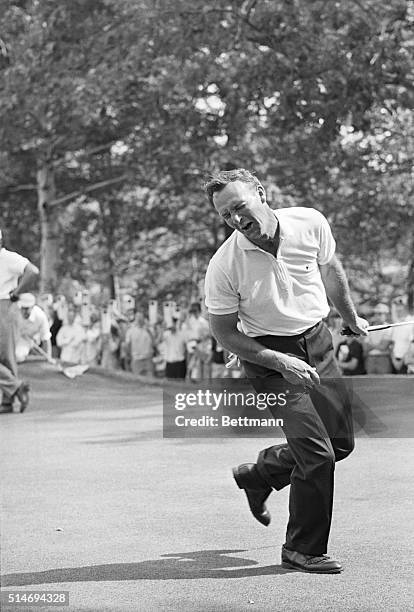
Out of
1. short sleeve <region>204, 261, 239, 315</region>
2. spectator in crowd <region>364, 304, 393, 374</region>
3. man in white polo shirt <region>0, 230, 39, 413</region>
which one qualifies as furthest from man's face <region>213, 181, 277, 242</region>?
spectator in crowd <region>364, 304, 393, 374</region>

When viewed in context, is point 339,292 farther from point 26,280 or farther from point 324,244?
point 26,280

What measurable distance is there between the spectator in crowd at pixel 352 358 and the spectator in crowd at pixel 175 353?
319 centimetres

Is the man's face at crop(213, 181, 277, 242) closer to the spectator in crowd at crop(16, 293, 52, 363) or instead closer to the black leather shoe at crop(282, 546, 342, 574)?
the black leather shoe at crop(282, 546, 342, 574)

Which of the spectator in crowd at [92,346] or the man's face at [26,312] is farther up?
the man's face at [26,312]

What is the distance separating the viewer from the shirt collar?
218 inches

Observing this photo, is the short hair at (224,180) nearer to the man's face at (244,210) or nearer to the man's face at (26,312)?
the man's face at (244,210)

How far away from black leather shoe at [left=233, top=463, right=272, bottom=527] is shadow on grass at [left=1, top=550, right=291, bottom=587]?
0.37 meters

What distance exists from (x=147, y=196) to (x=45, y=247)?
9.74ft

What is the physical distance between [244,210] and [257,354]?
2.08 ft

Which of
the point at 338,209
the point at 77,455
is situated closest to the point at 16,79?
the point at 338,209

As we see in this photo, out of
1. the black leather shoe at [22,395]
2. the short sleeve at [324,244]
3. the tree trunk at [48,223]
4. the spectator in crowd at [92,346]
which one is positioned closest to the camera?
the short sleeve at [324,244]

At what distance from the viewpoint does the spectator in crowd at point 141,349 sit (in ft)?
69.3

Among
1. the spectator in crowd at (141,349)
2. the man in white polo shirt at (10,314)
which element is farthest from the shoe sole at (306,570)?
the spectator in crowd at (141,349)

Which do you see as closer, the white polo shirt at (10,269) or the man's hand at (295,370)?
the man's hand at (295,370)
